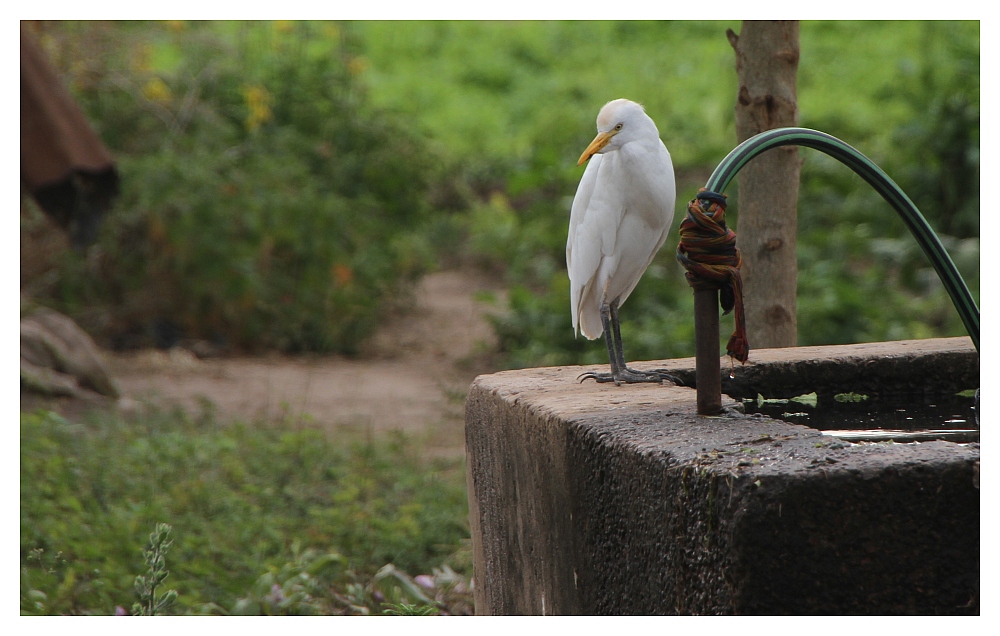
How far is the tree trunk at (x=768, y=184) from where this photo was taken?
351 centimetres

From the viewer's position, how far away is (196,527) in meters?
3.88

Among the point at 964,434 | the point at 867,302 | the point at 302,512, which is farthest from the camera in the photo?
the point at 867,302

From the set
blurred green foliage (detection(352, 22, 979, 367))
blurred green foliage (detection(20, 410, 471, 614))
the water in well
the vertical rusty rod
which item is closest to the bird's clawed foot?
the water in well

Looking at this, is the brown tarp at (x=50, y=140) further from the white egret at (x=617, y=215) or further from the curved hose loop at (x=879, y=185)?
the curved hose loop at (x=879, y=185)

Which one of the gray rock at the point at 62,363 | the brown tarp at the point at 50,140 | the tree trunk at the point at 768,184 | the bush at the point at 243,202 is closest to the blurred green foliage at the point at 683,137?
the bush at the point at 243,202

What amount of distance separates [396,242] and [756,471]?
8274 mm

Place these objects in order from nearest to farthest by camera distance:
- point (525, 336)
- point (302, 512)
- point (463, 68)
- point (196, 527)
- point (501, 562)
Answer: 1. point (501, 562)
2. point (196, 527)
3. point (302, 512)
4. point (525, 336)
5. point (463, 68)

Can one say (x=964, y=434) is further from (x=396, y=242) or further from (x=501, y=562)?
(x=396, y=242)

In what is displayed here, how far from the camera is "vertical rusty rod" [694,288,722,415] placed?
1859 mm

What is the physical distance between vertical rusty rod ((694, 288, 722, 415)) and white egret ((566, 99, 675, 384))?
23.6 inches

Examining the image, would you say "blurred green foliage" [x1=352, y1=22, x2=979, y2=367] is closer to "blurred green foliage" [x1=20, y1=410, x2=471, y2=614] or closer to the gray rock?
"blurred green foliage" [x1=20, y1=410, x2=471, y2=614]

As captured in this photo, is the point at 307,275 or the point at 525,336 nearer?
the point at 525,336

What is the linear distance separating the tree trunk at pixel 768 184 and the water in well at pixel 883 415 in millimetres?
970

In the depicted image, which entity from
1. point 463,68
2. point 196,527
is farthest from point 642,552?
point 463,68
